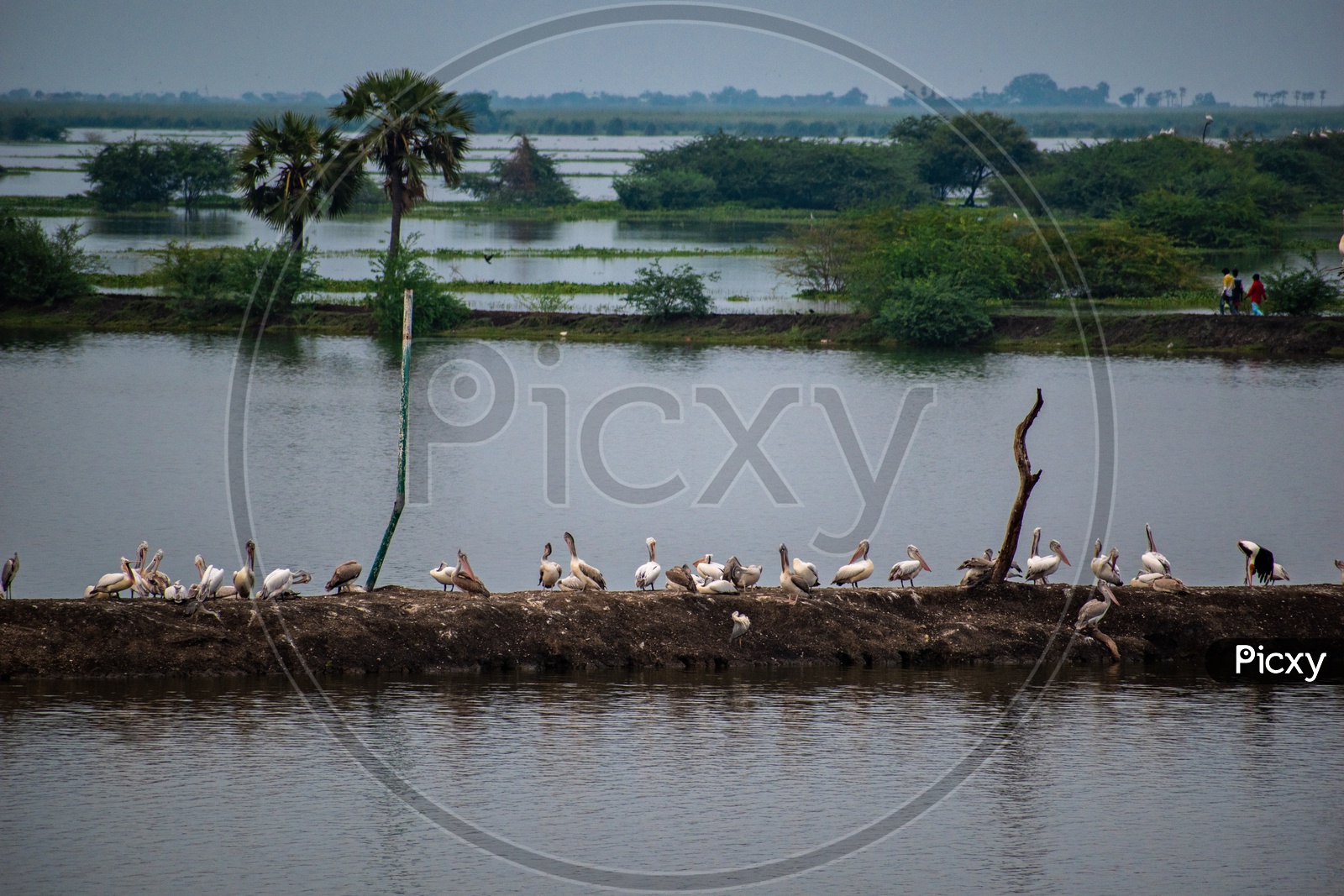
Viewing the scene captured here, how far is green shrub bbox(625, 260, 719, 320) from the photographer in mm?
50531

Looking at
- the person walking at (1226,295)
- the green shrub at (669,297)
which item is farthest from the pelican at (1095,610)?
the green shrub at (669,297)

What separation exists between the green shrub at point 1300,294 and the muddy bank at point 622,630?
97.4 ft

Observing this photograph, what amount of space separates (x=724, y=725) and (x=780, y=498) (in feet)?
45.9

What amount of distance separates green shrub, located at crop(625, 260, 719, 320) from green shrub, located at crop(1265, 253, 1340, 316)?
57.3 ft

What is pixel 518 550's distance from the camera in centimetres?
2528

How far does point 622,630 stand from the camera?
743 inches

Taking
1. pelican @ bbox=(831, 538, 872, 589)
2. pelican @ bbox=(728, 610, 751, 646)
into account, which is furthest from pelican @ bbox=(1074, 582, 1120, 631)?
pelican @ bbox=(728, 610, 751, 646)

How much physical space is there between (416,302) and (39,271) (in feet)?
43.3

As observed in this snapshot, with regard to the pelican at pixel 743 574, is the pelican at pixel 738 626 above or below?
below

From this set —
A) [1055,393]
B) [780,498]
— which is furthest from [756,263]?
[780,498]

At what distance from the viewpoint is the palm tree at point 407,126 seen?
44.7m

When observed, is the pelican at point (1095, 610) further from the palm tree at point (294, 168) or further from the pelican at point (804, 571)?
the palm tree at point (294, 168)

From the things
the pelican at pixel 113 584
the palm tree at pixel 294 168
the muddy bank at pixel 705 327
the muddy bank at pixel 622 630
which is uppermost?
the palm tree at pixel 294 168

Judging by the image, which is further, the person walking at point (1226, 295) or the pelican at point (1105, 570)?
the person walking at point (1226, 295)
